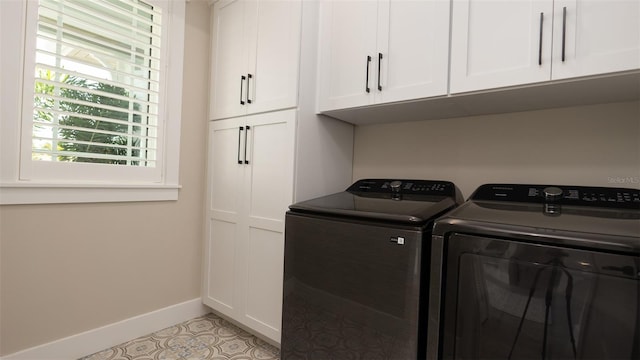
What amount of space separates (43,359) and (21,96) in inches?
52.1

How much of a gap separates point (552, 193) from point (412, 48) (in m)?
0.83

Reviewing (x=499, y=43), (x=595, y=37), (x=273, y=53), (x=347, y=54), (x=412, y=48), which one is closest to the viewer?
(x=595, y=37)

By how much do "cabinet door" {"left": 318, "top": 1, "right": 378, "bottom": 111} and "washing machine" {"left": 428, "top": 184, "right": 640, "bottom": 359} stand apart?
0.79m

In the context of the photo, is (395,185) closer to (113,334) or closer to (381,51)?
(381,51)

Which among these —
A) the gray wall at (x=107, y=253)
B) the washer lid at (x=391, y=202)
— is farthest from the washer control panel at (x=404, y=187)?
the gray wall at (x=107, y=253)

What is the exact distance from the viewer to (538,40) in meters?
1.07

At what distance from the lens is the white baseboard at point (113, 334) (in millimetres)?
1556

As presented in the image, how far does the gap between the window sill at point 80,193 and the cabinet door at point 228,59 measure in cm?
64

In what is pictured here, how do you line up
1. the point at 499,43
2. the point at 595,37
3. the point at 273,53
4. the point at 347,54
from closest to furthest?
the point at 595,37 < the point at 499,43 < the point at 347,54 < the point at 273,53

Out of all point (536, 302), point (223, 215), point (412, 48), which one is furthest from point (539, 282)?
point (223, 215)

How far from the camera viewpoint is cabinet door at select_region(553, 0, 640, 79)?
0.93 m

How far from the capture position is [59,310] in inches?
63.6

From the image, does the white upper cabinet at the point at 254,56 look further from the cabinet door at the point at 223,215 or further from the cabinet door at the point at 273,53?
the cabinet door at the point at 223,215

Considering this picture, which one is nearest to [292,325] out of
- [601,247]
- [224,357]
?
[224,357]
